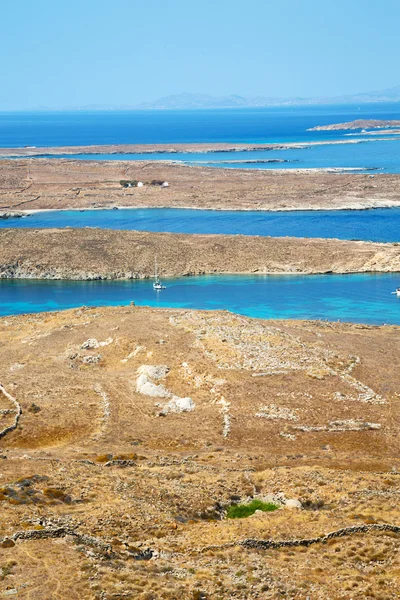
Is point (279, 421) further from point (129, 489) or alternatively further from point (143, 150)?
point (143, 150)

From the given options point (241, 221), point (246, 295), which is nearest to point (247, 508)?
point (246, 295)

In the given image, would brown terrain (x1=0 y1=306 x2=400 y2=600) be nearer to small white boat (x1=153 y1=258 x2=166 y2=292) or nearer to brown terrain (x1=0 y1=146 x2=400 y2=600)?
brown terrain (x1=0 y1=146 x2=400 y2=600)

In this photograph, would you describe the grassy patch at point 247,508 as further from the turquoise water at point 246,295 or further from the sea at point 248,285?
A: the sea at point 248,285

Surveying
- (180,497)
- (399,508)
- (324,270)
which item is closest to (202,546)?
(180,497)

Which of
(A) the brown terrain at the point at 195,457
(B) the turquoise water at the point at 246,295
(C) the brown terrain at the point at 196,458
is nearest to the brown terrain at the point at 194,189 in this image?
(B) the turquoise water at the point at 246,295

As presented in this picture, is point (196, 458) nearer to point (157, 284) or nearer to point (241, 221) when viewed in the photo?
point (157, 284)

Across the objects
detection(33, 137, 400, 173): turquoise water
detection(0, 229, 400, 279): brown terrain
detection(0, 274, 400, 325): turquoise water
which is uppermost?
detection(33, 137, 400, 173): turquoise water

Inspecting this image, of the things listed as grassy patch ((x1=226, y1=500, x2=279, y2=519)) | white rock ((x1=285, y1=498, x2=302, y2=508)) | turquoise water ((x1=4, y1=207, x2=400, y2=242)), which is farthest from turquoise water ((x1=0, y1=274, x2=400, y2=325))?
grassy patch ((x1=226, y1=500, x2=279, y2=519))
